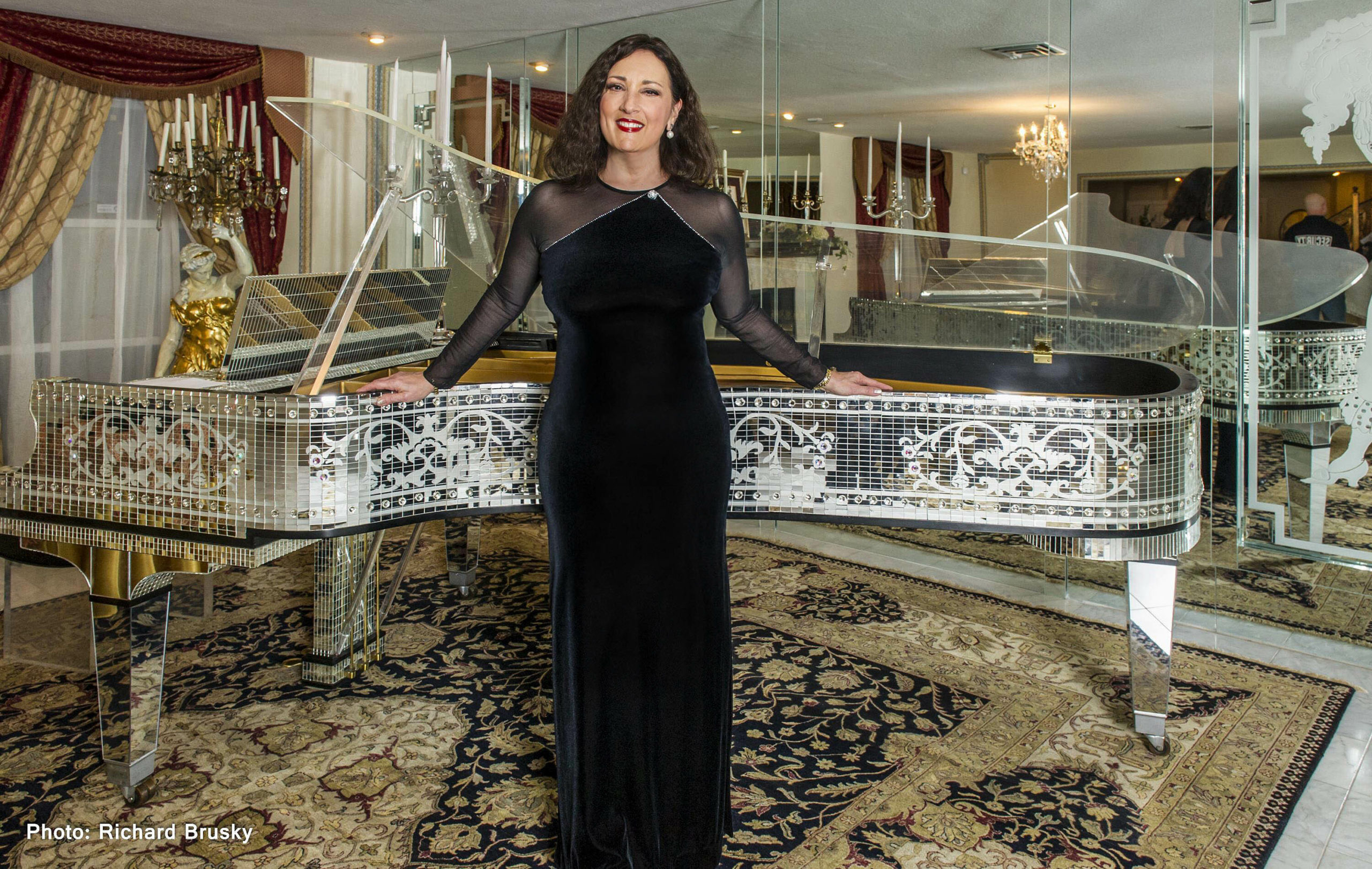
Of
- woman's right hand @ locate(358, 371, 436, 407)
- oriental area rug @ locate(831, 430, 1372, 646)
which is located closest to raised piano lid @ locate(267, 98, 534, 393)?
woman's right hand @ locate(358, 371, 436, 407)

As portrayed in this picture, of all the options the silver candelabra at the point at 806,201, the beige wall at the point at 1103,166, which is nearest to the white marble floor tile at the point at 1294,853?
the beige wall at the point at 1103,166

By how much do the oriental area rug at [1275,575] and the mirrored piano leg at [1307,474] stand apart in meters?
0.02

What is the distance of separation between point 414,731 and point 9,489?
1.12 metres

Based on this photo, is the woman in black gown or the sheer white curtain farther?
the sheer white curtain

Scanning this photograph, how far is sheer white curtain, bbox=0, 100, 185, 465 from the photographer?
4.97 m

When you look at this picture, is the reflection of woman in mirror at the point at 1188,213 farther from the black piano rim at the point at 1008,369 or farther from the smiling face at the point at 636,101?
the smiling face at the point at 636,101

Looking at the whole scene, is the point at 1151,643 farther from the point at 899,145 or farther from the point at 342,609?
the point at 899,145

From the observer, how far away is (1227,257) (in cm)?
352

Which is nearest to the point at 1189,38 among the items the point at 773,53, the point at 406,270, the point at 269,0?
the point at 773,53

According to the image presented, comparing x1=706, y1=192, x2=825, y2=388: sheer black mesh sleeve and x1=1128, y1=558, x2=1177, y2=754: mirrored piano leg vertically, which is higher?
x1=706, y1=192, x2=825, y2=388: sheer black mesh sleeve

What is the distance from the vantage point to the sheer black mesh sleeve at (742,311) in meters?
1.99

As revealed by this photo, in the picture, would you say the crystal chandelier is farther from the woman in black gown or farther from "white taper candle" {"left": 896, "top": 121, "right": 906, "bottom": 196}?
the woman in black gown

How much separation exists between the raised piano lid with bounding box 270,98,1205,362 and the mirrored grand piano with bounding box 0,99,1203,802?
1cm

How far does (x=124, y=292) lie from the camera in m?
5.38
